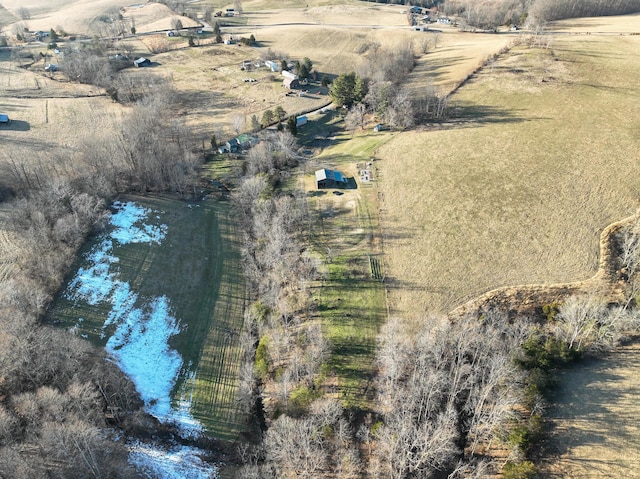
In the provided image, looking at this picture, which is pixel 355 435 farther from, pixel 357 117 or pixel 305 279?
pixel 357 117

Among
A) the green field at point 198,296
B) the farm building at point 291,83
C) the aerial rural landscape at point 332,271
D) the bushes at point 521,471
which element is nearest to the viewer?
the bushes at point 521,471

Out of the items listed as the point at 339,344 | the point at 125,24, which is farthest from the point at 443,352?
the point at 125,24

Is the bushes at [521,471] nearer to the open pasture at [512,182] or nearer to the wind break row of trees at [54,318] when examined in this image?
the open pasture at [512,182]

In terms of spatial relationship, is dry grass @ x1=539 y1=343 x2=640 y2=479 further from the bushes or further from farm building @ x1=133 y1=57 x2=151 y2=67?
farm building @ x1=133 y1=57 x2=151 y2=67

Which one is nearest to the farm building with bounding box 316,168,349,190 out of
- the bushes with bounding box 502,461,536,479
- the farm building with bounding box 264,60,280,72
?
the bushes with bounding box 502,461,536,479

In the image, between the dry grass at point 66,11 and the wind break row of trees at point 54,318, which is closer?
the wind break row of trees at point 54,318

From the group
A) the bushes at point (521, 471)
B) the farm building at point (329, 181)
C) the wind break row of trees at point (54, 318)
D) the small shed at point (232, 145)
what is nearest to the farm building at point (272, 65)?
the small shed at point (232, 145)

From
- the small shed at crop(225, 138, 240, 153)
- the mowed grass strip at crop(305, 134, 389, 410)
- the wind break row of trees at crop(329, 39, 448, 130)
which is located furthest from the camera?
the small shed at crop(225, 138, 240, 153)
